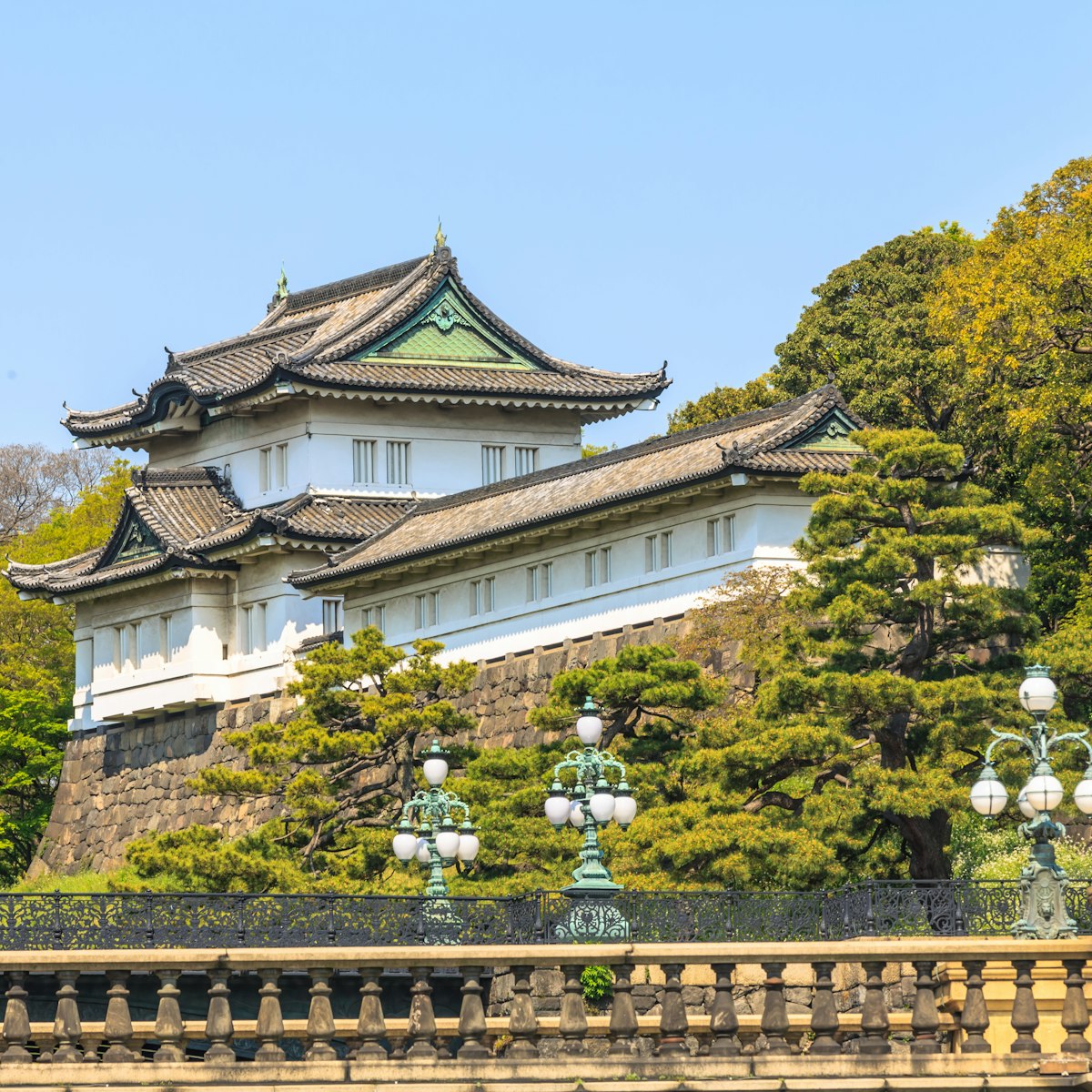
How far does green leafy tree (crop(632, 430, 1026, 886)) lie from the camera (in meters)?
32.5

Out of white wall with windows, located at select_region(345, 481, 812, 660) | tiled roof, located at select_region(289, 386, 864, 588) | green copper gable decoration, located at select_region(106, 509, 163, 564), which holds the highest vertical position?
green copper gable decoration, located at select_region(106, 509, 163, 564)

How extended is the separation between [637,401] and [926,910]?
34.9 m

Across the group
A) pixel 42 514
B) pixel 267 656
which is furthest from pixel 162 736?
pixel 42 514

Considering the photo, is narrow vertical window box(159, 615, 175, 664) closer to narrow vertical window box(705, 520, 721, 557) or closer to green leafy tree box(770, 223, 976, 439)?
green leafy tree box(770, 223, 976, 439)

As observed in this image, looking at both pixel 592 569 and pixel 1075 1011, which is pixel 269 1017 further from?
pixel 592 569

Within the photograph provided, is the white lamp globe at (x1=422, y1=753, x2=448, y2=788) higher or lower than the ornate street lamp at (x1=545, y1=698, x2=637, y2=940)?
higher

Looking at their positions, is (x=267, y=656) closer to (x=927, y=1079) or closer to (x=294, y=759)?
(x=294, y=759)

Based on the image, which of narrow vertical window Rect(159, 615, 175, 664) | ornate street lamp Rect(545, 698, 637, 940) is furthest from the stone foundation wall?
ornate street lamp Rect(545, 698, 637, 940)

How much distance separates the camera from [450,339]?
2263 inches

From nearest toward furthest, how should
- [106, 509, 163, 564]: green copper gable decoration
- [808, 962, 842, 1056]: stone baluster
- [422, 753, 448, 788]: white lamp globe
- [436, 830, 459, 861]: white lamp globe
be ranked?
[808, 962, 842, 1056]: stone baluster
[436, 830, 459, 861]: white lamp globe
[422, 753, 448, 788]: white lamp globe
[106, 509, 163, 564]: green copper gable decoration

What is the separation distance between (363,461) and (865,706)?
23916 mm

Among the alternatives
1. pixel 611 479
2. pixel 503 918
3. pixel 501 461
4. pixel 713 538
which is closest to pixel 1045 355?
pixel 713 538

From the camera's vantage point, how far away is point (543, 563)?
46125mm

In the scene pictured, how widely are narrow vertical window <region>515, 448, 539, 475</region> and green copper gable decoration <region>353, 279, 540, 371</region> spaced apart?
5.67 feet
